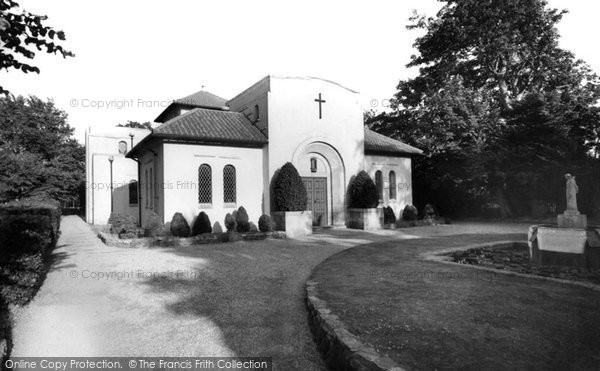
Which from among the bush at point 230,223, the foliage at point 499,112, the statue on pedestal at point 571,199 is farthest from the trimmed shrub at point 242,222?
the foliage at point 499,112

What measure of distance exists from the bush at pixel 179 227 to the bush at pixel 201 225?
1.24ft

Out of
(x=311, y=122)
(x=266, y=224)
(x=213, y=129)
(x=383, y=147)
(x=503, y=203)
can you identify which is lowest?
(x=266, y=224)

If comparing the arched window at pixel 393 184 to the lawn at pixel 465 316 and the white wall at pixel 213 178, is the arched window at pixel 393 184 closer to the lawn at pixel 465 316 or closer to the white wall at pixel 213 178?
the white wall at pixel 213 178

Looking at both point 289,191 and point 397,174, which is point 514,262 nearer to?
point 289,191

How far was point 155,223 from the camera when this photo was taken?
1377cm

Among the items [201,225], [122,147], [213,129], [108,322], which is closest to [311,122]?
[213,129]

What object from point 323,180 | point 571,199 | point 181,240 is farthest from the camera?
point 323,180

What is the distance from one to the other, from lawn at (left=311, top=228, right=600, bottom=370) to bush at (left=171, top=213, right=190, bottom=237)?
8211mm

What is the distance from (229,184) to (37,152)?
39.7 meters

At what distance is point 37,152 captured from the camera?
4259cm

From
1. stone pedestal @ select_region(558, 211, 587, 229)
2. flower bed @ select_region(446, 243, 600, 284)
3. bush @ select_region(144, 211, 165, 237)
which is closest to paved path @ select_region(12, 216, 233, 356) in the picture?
bush @ select_region(144, 211, 165, 237)

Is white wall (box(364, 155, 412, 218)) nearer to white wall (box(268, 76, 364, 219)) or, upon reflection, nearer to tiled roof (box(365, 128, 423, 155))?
tiled roof (box(365, 128, 423, 155))

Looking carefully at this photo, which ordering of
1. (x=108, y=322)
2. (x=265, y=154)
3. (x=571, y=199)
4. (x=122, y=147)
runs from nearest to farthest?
(x=108, y=322) → (x=571, y=199) → (x=265, y=154) → (x=122, y=147)

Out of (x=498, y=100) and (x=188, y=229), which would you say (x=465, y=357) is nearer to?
(x=188, y=229)
